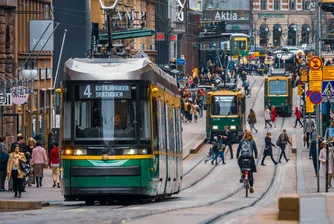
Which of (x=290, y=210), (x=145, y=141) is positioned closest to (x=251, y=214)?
(x=290, y=210)

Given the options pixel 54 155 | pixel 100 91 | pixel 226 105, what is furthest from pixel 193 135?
pixel 100 91

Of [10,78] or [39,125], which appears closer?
[10,78]

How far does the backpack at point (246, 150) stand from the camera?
31828 mm

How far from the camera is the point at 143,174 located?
24844 millimetres

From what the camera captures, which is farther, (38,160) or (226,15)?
(226,15)

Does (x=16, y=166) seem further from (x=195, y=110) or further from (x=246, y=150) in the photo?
(x=195, y=110)

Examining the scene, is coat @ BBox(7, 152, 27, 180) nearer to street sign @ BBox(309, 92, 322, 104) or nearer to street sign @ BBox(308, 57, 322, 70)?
street sign @ BBox(309, 92, 322, 104)

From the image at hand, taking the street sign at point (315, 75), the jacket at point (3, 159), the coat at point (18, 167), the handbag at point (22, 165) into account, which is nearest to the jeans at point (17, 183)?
the coat at point (18, 167)

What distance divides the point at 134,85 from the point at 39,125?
1023 inches

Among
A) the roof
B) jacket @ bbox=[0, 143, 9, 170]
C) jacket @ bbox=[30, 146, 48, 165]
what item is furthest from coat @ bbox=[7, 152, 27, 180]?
the roof

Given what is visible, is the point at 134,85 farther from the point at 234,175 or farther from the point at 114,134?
the point at 234,175

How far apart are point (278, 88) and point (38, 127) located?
3433 cm

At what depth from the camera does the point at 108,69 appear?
25281 millimetres

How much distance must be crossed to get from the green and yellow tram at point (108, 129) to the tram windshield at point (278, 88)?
56974 mm
